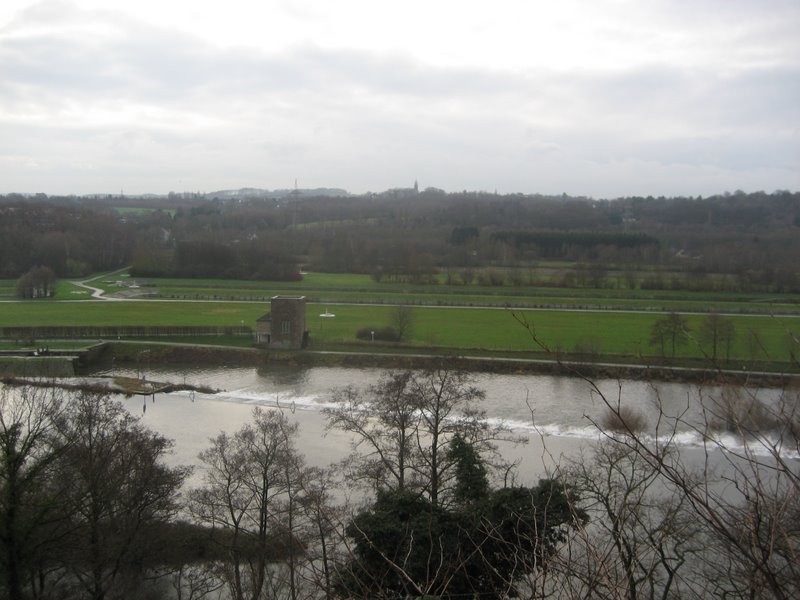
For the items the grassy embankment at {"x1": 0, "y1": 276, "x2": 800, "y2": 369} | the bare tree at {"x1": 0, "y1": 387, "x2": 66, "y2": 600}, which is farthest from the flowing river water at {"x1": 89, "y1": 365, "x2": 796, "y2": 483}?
the bare tree at {"x1": 0, "y1": 387, "x2": 66, "y2": 600}

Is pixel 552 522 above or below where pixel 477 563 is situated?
above

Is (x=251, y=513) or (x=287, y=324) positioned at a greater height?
(x=287, y=324)

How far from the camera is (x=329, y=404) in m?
14.7

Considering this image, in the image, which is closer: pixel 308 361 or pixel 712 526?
pixel 712 526

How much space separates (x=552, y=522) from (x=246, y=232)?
191 ft

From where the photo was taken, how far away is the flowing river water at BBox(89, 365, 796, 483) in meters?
11.7

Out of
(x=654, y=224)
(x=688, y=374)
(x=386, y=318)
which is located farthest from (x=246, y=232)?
(x=688, y=374)

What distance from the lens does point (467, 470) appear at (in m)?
6.86

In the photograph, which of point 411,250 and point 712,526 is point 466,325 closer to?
point 411,250

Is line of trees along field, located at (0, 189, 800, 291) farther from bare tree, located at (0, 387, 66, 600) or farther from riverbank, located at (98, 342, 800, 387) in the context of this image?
bare tree, located at (0, 387, 66, 600)

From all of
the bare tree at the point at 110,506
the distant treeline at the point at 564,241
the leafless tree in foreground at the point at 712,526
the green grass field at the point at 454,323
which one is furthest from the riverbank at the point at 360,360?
the distant treeline at the point at 564,241

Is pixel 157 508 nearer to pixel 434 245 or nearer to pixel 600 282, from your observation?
pixel 600 282

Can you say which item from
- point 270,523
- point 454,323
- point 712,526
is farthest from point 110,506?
point 454,323

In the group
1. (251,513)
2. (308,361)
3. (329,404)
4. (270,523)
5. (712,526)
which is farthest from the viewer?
(308,361)
